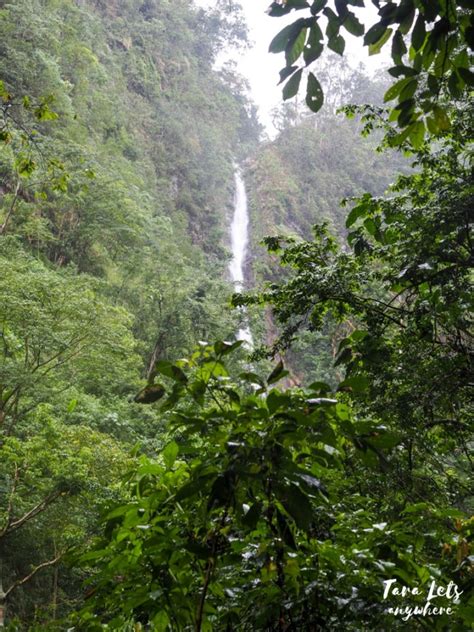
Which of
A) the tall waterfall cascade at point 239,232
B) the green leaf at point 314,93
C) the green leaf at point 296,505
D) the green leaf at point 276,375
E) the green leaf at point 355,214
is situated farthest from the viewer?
the tall waterfall cascade at point 239,232

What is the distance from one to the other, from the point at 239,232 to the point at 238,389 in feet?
81.1

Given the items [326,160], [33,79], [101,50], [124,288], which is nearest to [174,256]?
[124,288]

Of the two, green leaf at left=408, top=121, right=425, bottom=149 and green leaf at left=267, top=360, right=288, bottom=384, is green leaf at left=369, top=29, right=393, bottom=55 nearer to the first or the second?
green leaf at left=408, top=121, right=425, bottom=149

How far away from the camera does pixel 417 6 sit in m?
1.00

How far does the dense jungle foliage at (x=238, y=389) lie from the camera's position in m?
0.93

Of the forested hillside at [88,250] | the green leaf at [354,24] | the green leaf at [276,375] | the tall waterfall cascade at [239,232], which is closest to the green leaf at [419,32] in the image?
the green leaf at [354,24]

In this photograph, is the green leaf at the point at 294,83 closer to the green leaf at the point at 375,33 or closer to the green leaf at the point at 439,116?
the green leaf at the point at 375,33

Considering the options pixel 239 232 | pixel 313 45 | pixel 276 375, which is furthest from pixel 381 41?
pixel 239 232

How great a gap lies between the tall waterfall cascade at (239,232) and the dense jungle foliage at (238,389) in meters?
3.15

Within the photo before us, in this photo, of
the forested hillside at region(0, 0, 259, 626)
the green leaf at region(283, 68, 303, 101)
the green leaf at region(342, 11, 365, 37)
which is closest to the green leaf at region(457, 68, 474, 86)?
the green leaf at region(342, 11, 365, 37)

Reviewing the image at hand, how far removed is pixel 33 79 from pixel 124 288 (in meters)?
6.09

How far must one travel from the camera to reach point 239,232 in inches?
1005

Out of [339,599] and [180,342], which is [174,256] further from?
[339,599]

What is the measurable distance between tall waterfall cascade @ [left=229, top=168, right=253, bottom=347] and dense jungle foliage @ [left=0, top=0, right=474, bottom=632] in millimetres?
3153
